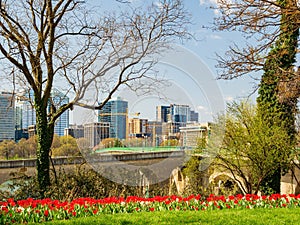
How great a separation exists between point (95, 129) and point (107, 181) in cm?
188

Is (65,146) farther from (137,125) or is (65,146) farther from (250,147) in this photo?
(250,147)

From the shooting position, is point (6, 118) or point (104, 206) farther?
point (6, 118)

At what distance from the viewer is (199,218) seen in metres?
4.71

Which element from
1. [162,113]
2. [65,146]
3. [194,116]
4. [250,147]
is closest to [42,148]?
[162,113]

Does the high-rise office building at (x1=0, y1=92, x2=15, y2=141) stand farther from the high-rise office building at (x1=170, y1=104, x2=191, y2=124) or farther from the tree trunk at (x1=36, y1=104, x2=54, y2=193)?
the high-rise office building at (x1=170, y1=104, x2=191, y2=124)

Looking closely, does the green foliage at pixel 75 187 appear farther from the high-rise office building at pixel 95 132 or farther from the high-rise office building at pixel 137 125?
the high-rise office building at pixel 137 125

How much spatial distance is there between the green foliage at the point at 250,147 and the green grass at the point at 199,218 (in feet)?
14.2

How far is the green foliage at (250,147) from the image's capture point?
9.38 metres

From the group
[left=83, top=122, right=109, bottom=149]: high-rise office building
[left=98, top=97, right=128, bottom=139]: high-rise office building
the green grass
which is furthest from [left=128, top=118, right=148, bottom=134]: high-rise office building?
the green grass

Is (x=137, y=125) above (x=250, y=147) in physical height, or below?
above

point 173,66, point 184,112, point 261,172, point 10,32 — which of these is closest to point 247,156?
point 261,172

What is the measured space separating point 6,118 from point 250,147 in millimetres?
7438

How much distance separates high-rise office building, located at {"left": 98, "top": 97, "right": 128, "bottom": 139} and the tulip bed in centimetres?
439

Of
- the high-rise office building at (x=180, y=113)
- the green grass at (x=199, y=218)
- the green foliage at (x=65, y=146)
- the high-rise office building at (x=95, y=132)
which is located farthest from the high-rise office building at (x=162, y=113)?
the green grass at (x=199, y=218)
